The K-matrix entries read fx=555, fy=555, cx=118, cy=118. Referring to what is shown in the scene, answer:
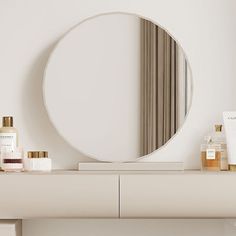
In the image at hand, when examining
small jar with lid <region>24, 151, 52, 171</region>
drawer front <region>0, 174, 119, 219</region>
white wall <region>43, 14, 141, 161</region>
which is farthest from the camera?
white wall <region>43, 14, 141, 161</region>

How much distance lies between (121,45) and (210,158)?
470mm

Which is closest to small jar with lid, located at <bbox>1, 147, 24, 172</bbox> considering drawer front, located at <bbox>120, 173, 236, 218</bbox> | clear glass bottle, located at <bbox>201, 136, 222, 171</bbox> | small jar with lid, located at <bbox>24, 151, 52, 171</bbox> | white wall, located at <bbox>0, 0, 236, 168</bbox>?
small jar with lid, located at <bbox>24, 151, 52, 171</bbox>

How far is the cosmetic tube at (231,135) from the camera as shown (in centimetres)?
173

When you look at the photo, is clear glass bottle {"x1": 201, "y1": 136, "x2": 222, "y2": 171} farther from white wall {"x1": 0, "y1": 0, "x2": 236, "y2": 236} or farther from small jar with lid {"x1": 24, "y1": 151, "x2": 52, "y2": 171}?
small jar with lid {"x1": 24, "y1": 151, "x2": 52, "y2": 171}

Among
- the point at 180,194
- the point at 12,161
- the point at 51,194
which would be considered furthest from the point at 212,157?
the point at 12,161

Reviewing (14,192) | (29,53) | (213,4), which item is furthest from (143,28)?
(14,192)

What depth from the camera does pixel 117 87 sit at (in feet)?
6.01

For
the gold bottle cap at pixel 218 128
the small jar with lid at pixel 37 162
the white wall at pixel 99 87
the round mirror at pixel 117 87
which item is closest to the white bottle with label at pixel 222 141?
the gold bottle cap at pixel 218 128

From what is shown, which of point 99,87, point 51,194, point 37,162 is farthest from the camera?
point 99,87

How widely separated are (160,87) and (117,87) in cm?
14

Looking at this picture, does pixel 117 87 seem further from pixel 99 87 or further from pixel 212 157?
pixel 212 157

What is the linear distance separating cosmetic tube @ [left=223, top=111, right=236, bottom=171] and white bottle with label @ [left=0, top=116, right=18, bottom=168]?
67cm

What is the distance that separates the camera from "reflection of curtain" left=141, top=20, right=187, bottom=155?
182 cm

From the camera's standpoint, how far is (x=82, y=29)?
1.83 metres
